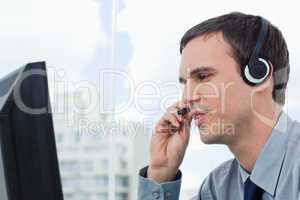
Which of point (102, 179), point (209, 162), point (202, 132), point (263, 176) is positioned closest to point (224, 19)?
point (202, 132)

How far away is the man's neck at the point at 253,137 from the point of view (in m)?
1.05

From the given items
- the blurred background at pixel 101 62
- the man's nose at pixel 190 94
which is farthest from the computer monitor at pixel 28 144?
the blurred background at pixel 101 62

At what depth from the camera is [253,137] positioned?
1051mm

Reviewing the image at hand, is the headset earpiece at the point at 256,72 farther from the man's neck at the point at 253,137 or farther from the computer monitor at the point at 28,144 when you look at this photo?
the computer monitor at the point at 28,144

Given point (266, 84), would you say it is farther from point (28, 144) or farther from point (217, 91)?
point (28, 144)

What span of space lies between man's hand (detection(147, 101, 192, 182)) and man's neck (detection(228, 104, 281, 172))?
6.1 inches

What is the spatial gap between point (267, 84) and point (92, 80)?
106cm

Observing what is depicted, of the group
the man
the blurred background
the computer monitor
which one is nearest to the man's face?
the man

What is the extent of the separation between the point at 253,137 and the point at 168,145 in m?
0.25

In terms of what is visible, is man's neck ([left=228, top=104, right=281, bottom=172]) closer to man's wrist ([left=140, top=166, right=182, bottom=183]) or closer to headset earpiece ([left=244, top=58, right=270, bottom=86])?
headset earpiece ([left=244, top=58, right=270, bottom=86])

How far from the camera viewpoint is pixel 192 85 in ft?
3.45

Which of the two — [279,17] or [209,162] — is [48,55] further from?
[279,17]

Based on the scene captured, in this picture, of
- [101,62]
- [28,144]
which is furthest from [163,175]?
[101,62]

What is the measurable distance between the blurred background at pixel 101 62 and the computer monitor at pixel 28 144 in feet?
4.21
